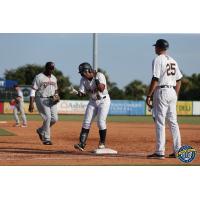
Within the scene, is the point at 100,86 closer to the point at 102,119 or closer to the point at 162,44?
the point at 102,119

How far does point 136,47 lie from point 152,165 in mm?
1487

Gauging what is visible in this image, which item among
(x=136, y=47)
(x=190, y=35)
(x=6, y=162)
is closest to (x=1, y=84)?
(x=6, y=162)

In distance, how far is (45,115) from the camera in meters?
10.7

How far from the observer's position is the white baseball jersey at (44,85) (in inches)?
357

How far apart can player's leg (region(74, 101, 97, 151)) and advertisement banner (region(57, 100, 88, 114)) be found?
2.05ft

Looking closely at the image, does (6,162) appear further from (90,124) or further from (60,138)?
(60,138)

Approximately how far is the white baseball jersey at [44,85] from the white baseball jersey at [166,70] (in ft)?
4.75

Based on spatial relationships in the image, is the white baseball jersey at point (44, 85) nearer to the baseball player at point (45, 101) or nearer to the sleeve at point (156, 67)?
the baseball player at point (45, 101)

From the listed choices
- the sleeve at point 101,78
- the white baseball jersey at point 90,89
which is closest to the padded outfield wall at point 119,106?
the white baseball jersey at point 90,89

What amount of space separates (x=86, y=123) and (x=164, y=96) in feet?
4.24

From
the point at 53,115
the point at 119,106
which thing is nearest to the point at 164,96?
the point at 53,115

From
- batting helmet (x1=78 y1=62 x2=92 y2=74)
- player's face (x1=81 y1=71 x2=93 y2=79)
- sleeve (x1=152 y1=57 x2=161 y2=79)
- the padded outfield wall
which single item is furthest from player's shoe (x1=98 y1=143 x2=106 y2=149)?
sleeve (x1=152 y1=57 x2=161 y2=79)

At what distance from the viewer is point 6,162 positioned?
24.3ft

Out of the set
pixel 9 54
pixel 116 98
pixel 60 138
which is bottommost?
pixel 60 138
